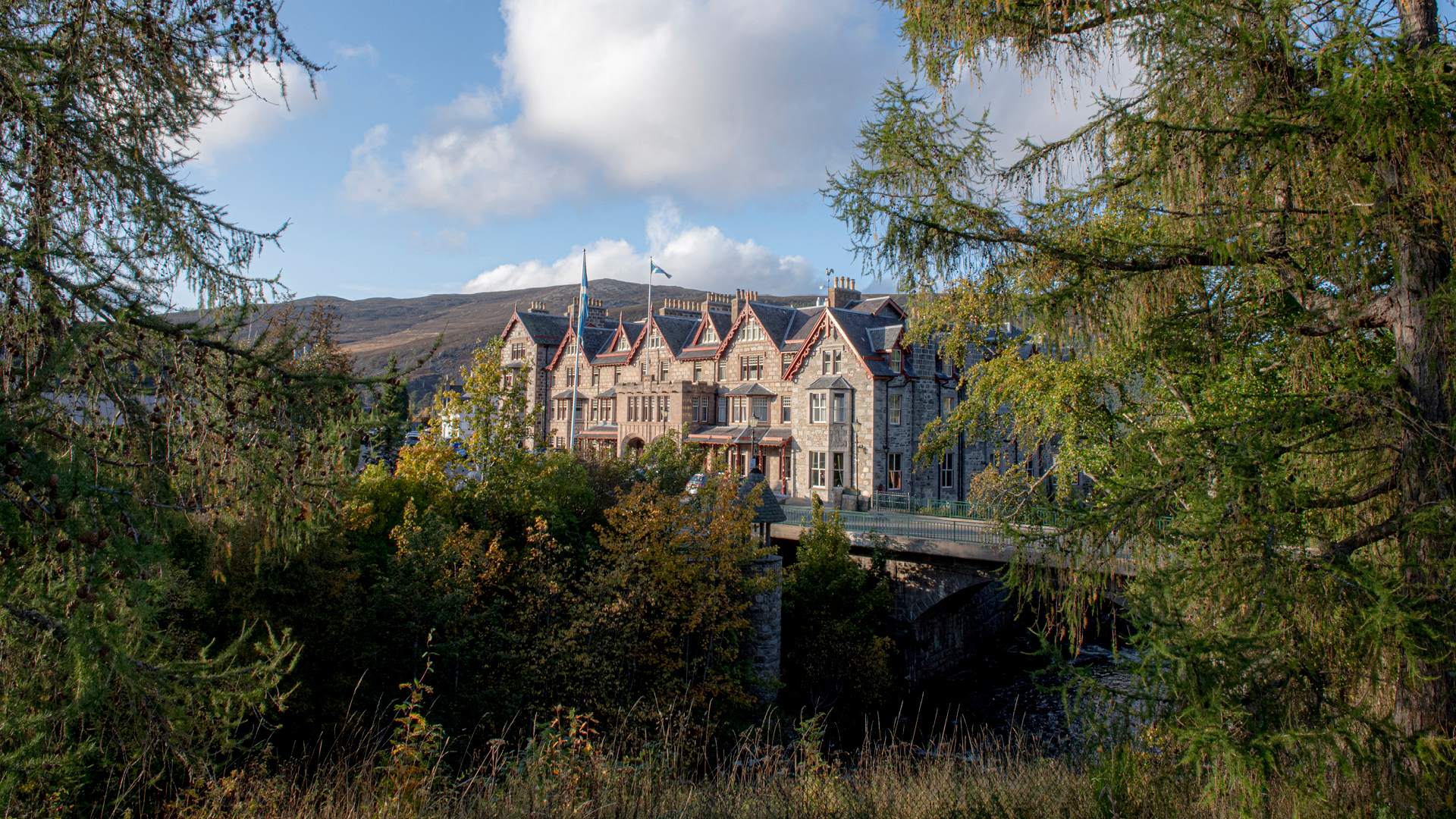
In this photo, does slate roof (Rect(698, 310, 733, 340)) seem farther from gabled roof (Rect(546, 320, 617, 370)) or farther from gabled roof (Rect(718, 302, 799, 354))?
gabled roof (Rect(546, 320, 617, 370))

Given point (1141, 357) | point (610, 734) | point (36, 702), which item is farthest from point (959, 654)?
point (36, 702)

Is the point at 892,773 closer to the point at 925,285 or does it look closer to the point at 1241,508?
the point at 1241,508

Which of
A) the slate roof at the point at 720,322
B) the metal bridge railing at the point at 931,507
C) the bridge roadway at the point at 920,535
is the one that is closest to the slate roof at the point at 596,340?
the slate roof at the point at 720,322

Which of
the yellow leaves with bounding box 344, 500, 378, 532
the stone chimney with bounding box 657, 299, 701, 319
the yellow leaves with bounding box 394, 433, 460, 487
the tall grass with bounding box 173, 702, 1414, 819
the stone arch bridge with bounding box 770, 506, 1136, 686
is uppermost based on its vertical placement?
the stone chimney with bounding box 657, 299, 701, 319

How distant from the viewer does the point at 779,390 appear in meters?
40.0

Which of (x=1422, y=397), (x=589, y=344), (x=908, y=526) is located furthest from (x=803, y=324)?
(x=1422, y=397)

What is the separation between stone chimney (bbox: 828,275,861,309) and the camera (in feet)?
128

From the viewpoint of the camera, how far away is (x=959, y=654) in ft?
84.0

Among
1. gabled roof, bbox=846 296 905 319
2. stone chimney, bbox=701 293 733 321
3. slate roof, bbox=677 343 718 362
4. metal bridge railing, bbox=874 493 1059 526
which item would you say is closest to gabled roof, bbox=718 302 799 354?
slate roof, bbox=677 343 718 362

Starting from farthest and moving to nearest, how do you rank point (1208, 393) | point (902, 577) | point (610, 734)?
point (902, 577)
point (610, 734)
point (1208, 393)

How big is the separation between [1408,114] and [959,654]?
23.3m

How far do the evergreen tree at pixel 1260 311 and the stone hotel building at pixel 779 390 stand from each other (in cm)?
2379

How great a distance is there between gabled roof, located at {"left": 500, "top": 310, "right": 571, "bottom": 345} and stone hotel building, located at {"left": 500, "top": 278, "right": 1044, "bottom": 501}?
1.14 ft

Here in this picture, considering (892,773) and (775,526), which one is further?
(775,526)
